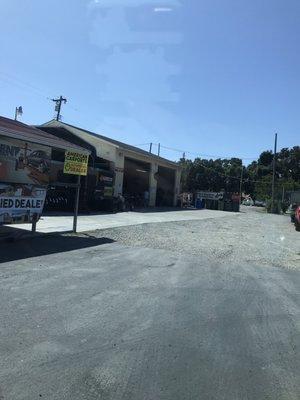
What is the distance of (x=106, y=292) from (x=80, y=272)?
170cm

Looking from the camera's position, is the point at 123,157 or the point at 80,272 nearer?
the point at 80,272

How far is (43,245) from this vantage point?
1334cm

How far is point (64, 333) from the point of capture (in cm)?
593

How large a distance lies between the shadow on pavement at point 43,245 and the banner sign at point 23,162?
2089 millimetres

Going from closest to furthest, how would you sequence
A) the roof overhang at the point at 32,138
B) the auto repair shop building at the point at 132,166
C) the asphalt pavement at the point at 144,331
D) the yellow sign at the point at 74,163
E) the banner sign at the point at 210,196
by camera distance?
the asphalt pavement at the point at 144,331
the roof overhang at the point at 32,138
the yellow sign at the point at 74,163
the auto repair shop building at the point at 132,166
the banner sign at the point at 210,196

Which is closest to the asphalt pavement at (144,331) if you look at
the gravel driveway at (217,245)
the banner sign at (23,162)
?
the gravel driveway at (217,245)

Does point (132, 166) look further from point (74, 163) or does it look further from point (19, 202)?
point (19, 202)

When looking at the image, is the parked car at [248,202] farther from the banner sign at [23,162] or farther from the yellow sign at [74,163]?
the banner sign at [23,162]

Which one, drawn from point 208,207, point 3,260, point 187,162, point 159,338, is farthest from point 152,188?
point 187,162

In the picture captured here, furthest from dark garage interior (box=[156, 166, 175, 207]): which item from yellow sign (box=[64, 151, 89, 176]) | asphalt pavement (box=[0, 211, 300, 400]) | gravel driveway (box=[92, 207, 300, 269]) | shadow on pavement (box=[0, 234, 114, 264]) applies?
asphalt pavement (box=[0, 211, 300, 400])

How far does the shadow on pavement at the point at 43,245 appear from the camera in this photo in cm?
1157

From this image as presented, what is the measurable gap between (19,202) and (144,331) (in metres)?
9.47

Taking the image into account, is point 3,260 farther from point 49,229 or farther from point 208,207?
point 208,207

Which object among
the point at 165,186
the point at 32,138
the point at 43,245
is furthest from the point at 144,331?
the point at 165,186
